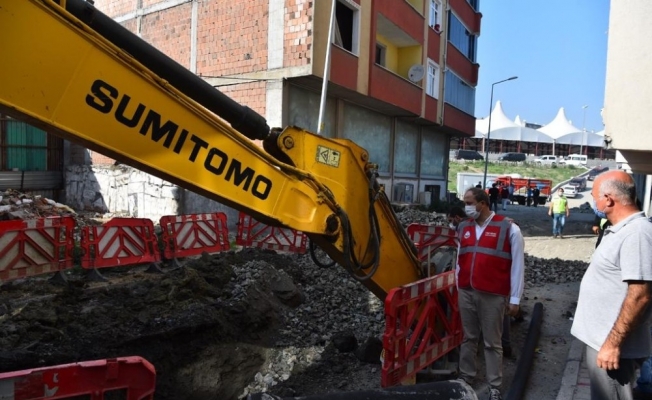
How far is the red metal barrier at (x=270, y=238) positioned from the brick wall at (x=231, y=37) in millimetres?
4948

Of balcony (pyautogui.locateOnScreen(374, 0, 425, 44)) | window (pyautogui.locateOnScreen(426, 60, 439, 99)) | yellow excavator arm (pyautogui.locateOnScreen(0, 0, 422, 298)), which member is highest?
balcony (pyautogui.locateOnScreen(374, 0, 425, 44))

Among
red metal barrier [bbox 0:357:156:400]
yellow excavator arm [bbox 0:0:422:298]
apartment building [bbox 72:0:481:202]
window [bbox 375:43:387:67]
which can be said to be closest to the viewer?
yellow excavator arm [bbox 0:0:422:298]

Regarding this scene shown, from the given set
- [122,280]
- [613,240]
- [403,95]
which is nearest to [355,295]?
[122,280]

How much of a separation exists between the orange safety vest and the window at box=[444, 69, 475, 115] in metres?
20.0

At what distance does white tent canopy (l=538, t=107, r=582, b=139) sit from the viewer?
73.4 meters

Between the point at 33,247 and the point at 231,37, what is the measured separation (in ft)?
30.8

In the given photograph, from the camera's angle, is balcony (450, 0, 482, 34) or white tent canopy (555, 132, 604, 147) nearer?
balcony (450, 0, 482, 34)

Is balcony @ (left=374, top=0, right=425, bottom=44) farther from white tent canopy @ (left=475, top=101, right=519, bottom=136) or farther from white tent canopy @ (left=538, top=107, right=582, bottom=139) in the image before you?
white tent canopy @ (left=538, top=107, right=582, bottom=139)

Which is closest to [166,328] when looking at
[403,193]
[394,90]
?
[394,90]

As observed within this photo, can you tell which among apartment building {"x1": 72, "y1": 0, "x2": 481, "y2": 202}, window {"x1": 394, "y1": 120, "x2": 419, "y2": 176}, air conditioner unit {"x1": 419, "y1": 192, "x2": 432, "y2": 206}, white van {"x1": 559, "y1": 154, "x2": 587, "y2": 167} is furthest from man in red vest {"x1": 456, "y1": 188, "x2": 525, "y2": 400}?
white van {"x1": 559, "y1": 154, "x2": 587, "y2": 167}

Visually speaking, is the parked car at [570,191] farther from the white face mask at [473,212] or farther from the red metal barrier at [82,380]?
the red metal barrier at [82,380]

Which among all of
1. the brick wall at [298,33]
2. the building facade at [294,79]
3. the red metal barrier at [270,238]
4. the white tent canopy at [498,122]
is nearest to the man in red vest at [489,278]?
the red metal barrier at [270,238]

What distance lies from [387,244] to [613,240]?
5.95 feet

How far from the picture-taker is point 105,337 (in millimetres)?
5305
